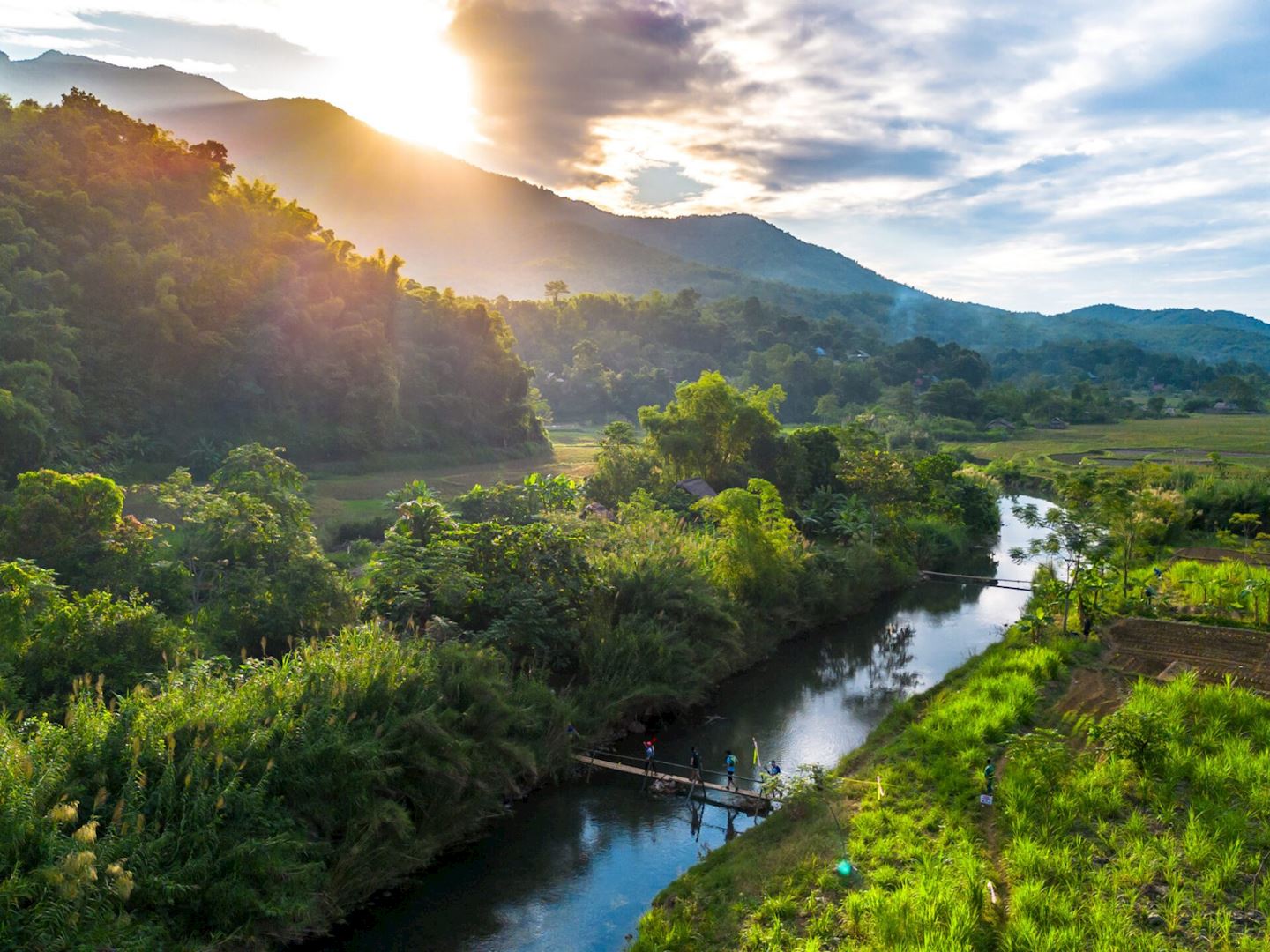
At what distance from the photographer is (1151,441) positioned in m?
65.5

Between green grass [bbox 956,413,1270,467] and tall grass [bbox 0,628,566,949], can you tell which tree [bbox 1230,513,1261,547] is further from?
tall grass [bbox 0,628,566,949]

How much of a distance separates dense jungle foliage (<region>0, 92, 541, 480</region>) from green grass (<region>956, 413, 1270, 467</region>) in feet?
148

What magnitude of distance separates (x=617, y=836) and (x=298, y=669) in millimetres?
6392

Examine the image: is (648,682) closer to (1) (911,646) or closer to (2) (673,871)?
(2) (673,871)

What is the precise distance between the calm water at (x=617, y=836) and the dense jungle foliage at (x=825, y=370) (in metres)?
45.2

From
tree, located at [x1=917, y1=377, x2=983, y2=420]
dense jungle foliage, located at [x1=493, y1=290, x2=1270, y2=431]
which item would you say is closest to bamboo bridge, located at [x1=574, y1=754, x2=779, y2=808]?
dense jungle foliage, located at [x1=493, y1=290, x2=1270, y2=431]

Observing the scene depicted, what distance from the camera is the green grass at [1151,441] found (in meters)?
56.9

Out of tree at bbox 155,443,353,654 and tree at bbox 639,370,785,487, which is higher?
tree at bbox 639,370,785,487

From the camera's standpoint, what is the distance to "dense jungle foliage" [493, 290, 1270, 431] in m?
85.8

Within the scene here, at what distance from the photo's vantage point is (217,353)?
40.4 m

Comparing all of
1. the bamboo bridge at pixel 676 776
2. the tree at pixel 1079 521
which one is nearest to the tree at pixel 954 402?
the tree at pixel 1079 521

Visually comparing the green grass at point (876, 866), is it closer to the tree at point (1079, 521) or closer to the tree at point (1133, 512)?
the tree at point (1079, 521)

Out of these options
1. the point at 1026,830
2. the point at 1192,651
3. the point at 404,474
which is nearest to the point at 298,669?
the point at 1026,830

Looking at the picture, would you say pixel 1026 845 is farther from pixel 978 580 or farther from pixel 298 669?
pixel 978 580
